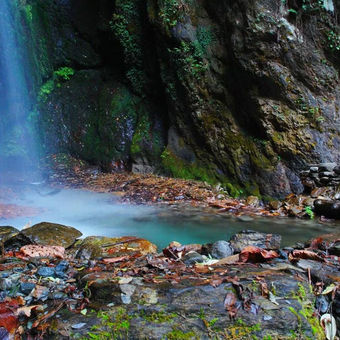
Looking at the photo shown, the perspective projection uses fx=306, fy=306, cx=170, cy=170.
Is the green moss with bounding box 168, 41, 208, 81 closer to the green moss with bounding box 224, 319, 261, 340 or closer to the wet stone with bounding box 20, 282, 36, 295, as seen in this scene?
the wet stone with bounding box 20, 282, 36, 295

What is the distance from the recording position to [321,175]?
7.09 metres

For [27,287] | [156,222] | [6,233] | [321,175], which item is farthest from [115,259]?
[321,175]

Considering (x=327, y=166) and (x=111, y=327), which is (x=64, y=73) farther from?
(x=111, y=327)

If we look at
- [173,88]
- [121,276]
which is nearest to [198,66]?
[173,88]

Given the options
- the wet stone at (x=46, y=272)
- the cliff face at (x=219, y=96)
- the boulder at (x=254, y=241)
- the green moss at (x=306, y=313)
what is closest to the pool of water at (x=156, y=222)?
Answer: the boulder at (x=254, y=241)

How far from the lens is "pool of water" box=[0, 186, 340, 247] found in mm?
5023

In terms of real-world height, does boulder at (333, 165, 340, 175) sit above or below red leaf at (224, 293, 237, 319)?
below

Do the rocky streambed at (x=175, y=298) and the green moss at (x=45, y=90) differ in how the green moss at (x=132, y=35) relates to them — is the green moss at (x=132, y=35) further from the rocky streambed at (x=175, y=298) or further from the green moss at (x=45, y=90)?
the rocky streambed at (x=175, y=298)

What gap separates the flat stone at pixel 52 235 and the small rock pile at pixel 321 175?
5481mm

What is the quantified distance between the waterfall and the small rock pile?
34.4 feet

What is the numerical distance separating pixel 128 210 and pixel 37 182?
536cm

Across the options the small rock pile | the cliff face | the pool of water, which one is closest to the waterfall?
the cliff face

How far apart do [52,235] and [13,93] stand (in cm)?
1212

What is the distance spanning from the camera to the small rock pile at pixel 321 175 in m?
6.88
